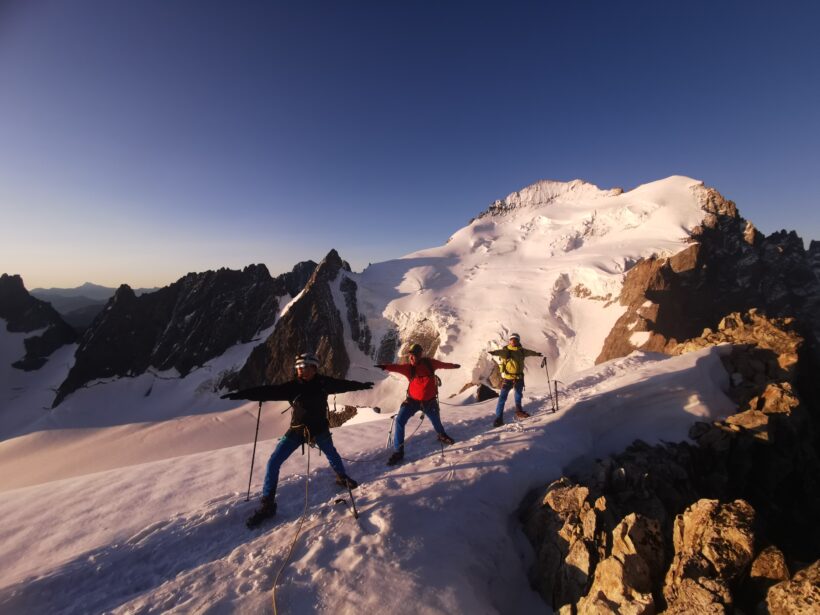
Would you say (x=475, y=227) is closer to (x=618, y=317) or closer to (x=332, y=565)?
(x=618, y=317)

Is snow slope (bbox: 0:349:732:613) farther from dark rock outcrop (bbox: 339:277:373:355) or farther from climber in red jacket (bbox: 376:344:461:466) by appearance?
dark rock outcrop (bbox: 339:277:373:355)

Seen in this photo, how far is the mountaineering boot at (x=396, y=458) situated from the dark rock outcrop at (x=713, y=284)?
119 ft

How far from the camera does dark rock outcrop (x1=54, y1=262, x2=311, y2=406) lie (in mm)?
56719

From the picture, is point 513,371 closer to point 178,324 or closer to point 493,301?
point 493,301

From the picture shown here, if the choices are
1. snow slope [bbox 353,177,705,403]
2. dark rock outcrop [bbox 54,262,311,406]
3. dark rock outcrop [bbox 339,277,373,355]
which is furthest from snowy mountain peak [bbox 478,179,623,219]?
dark rock outcrop [bbox 54,262,311,406]

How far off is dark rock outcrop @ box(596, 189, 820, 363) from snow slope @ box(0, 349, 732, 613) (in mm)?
36239

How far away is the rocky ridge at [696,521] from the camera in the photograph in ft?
13.6

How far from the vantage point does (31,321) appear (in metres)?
69.2

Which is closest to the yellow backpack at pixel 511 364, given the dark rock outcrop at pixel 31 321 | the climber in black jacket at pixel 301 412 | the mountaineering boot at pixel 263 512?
the climber in black jacket at pixel 301 412

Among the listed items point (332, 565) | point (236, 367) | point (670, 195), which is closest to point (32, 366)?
point (236, 367)

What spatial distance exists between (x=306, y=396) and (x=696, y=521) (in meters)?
6.36

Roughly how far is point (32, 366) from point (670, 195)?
123 metres

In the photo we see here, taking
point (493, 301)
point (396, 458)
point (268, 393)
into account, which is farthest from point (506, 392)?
point (493, 301)

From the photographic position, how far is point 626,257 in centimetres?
5506
